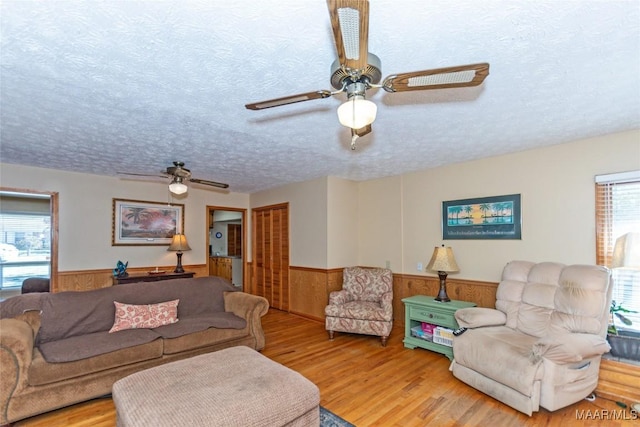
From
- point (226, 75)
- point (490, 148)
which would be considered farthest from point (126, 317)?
point (490, 148)

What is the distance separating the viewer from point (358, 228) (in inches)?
205

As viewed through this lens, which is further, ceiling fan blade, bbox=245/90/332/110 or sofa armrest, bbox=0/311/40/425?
sofa armrest, bbox=0/311/40/425

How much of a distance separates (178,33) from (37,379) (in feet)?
8.50

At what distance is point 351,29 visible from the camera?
1105 mm

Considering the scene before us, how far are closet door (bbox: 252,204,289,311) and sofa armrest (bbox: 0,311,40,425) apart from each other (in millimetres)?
3594

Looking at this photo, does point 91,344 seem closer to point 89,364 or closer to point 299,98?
point 89,364

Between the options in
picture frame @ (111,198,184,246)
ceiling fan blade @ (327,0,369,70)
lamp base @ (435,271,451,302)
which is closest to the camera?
ceiling fan blade @ (327,0,369,70)

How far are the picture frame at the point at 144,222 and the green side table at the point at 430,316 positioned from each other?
13.5 feet

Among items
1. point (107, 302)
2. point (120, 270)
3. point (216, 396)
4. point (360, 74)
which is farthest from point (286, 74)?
point (120, 270)

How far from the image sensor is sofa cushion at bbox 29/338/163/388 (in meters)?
2.24

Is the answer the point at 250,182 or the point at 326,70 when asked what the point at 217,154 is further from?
the point at 326,70

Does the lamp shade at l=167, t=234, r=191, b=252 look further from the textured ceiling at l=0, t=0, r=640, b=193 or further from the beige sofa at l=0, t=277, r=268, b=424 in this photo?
the textured ceiling at l=0, t=0, r=640, b=193

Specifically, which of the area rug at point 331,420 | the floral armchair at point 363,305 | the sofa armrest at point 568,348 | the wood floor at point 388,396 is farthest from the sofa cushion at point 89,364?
the sofa armrest at point 568,348

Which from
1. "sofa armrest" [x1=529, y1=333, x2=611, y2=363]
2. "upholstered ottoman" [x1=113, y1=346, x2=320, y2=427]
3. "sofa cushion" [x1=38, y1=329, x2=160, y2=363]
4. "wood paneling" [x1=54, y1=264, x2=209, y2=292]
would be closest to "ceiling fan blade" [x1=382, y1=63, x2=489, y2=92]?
"upholstered ottoman" [x1=113, y1=346, x2=320, y2=427]
